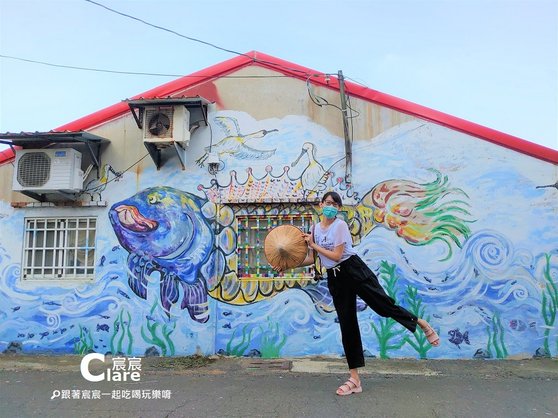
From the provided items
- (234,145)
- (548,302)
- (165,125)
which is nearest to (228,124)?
(234,145)

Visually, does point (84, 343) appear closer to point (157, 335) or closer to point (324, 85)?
point (157, 335)

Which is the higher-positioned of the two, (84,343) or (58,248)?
(58,248)

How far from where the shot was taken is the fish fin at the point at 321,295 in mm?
5961

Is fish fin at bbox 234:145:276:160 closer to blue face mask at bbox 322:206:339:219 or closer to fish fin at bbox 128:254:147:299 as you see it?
fish fin at bbox 128:254:147:299

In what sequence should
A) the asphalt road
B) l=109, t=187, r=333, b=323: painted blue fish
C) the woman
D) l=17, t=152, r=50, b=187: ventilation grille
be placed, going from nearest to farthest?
the asphalt road → the woman → l=109, t=187, r=333, b=323: painted blue fish → l=17, t=152, r=50, b=187: ventilation grille

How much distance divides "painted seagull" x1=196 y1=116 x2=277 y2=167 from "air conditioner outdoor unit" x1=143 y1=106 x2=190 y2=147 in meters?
0.42

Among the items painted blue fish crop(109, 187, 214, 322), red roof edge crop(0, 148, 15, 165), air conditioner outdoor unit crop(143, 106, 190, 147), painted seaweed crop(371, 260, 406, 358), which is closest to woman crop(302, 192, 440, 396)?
painted seaweed crop(371, 260, 406, 358)

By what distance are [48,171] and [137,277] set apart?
5.84ft

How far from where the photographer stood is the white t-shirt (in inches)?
167

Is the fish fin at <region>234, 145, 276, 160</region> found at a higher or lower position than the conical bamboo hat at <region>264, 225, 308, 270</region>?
higher

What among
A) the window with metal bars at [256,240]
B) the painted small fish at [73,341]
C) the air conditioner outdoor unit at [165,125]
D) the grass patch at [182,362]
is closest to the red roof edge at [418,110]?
the air conditioner outdoor unit at [165,125]

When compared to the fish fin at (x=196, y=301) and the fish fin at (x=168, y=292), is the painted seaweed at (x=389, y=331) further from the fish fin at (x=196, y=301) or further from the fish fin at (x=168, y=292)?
the fish fin at (x=168, y=292)

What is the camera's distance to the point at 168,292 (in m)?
6.19

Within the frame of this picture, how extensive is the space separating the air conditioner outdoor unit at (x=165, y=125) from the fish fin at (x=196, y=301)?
1.84 metres
